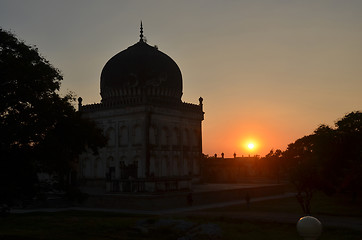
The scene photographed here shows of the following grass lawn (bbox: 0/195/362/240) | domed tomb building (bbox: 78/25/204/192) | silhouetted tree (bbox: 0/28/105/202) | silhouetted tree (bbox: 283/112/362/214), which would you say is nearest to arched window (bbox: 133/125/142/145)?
domed tomb building (bbox: 78/25/204/192)

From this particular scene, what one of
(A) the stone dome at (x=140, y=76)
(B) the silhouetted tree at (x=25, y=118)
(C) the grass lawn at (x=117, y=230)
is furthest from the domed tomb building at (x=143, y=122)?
(B) the silhouetted tree at (x=25, y=118)

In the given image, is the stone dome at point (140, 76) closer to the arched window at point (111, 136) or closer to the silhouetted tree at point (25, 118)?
the arched window at point (111, 136)

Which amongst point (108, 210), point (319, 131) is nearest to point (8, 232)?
point (108, 210)

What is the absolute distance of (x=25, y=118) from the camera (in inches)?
690

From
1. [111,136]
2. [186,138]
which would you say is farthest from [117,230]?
[186,138]

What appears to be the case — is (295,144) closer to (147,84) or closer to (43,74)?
(147,84)

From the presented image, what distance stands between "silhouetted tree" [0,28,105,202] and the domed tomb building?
29647 mm

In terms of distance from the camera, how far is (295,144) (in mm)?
68438

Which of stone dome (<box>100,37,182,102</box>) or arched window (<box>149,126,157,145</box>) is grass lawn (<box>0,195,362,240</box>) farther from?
stone dome (<box>100,37,182,102</box>)

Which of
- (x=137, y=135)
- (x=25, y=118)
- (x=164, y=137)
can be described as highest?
(x=137, y=135)

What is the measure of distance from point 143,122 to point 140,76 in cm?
655

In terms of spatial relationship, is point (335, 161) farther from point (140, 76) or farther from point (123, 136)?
point (140, 76)

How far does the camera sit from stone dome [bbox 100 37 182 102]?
52.9 m

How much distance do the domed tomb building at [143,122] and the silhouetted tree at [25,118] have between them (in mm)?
29647
